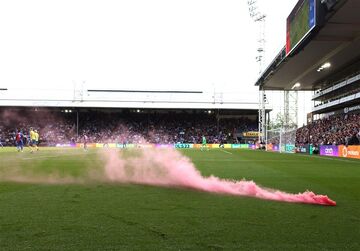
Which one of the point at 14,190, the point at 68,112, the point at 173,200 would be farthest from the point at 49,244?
the point at 68,112

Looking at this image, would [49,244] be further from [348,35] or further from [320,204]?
[348,35]

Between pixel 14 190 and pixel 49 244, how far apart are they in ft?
18.6

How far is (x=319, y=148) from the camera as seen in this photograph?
4178 centimetres

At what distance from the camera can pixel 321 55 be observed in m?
37.8

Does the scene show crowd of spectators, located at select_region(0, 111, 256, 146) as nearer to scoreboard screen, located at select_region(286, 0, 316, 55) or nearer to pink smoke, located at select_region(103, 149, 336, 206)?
scoreboard screen, located at select_region(286, 0, 316, 55)

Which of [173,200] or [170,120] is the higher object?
[170,120]

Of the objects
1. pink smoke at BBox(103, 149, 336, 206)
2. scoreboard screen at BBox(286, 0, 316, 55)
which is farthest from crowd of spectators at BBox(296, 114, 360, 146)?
pink smoke at BBox(103, 149, 336, 206)

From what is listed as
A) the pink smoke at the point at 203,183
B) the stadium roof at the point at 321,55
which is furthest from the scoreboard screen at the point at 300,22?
the pink smoke at the point at 203,183

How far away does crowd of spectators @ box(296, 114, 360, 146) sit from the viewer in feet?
125

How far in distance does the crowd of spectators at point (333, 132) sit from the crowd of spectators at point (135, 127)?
18760 mm

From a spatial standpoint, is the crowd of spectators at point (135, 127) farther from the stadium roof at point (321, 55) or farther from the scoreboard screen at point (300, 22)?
the scoreboard screen at point (300, 22)

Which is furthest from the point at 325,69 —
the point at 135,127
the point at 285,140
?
the point at 135,127

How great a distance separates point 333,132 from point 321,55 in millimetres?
11489

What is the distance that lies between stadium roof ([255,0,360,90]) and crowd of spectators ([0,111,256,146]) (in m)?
20.1
